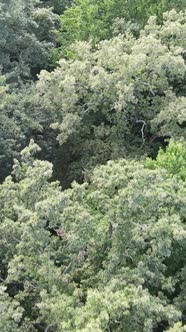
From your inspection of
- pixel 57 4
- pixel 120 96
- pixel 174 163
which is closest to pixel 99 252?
pixel 174 163

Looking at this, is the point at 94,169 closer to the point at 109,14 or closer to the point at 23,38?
the point at 23,38

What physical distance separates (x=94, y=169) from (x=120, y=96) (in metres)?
2.67

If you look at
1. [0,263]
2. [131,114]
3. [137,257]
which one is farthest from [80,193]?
[131,114]

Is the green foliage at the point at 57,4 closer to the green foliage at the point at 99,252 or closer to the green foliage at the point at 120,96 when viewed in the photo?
the green foliage at the point at 120,96

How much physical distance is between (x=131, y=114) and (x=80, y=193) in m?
7.21

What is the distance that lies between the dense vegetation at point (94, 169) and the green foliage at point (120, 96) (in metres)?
0.05

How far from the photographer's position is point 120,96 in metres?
16.5

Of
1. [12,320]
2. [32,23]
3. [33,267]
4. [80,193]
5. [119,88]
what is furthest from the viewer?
[32,23]

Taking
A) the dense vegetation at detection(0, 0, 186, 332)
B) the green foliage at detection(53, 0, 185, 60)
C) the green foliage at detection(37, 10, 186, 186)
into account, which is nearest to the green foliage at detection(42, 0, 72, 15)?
the dense vegetation at detection(0, 0, 186, 332)

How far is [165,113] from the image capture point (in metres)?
17.0

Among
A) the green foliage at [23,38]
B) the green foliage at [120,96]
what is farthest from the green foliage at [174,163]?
the green foliage at [23,38]

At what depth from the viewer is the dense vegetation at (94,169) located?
10969 millimetres

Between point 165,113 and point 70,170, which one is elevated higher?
point 165,113

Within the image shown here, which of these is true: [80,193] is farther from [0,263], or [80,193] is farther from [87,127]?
[87,127]
